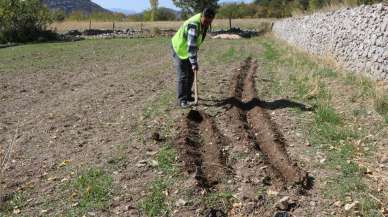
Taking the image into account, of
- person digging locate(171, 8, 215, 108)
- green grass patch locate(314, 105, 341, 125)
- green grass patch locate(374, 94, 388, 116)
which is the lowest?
green grass patch locate(314, 105, 341, 125)

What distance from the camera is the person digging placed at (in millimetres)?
9664

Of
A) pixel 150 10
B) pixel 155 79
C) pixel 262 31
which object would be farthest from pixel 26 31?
pixel 150 10

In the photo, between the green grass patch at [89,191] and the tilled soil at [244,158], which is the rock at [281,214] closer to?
the tilled soil at [244,158]

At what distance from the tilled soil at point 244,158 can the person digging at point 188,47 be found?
958mm

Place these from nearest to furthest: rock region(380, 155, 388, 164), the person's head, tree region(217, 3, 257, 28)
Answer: rock region(380, 155, 388, 164) → the person's head → tree region(217, 3, 257, 28)

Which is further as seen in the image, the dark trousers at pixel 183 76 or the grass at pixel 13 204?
the dark trousers at pixel 183 76

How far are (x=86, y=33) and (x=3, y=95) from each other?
33.6 meters

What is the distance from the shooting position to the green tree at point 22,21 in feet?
118

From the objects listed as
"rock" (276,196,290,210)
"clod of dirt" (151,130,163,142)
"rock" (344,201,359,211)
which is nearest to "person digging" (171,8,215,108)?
"clod of dirt" (151,130,163,142)

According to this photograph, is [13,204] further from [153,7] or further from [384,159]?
[153,7]

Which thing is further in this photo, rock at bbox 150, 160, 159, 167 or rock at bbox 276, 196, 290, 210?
rock at bbox 150, 160, 159, 167

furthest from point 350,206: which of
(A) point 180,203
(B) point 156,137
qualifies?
(B) point 156,137

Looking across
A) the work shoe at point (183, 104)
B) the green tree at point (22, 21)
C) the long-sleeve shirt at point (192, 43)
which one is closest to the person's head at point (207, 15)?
the long-sleeve shirt at point (192, 43)

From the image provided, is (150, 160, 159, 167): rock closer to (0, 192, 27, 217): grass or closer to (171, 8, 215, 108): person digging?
(0, 192, 27, 217): grass
